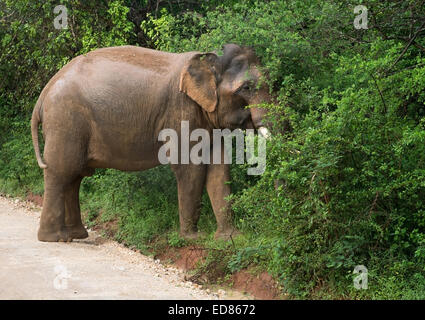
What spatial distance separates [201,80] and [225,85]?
0.94 ft

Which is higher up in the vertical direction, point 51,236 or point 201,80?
point 201,80

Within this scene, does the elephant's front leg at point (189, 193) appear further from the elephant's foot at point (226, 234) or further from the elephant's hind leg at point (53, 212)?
the elephant's hind leg at point (53, 212)

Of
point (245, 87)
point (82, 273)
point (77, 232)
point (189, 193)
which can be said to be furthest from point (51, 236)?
point (245, 87)

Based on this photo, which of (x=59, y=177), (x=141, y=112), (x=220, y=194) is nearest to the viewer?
(x=220, y=194)

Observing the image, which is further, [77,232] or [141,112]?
[77,232]

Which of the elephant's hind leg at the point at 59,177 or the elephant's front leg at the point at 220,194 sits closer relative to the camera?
the elephant's front leg at the point at 220,194

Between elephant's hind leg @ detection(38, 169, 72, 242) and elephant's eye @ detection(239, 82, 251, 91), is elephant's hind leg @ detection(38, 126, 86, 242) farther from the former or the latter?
elephant's eye @ detection(239, 82, 251, 91)

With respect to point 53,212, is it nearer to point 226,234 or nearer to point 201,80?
point 226,234

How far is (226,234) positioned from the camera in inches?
331

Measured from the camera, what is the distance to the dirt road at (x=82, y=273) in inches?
255

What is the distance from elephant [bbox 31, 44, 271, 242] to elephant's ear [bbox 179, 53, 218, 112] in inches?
0.4

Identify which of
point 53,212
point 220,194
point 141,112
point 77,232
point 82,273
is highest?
point 141,112

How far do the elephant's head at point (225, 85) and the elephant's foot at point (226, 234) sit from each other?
3.86ft

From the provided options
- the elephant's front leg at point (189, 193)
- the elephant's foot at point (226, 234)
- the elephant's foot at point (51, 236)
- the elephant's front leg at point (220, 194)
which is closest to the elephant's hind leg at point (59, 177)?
the elephant's foot at point (51, 236)
